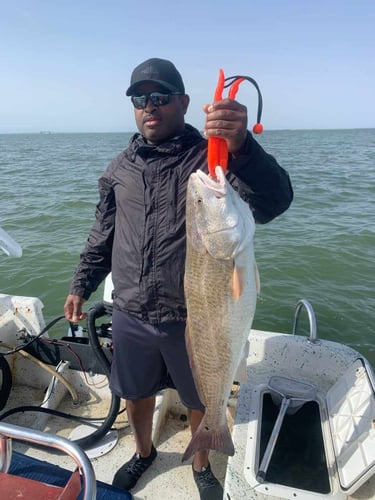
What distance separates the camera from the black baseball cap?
2354mm

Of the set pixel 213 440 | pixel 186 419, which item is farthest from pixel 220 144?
pixel 186 419

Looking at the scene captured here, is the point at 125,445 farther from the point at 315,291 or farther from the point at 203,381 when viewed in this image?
the point at 315,291

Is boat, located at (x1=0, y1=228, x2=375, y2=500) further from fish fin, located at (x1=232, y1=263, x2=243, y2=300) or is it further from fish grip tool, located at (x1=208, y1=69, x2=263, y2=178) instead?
fish grip tool, located at (x1=208, y1=69, x2=263, y2=178)

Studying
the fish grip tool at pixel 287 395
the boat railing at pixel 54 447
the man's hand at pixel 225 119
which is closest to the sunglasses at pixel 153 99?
the man's hand at pixel 225 119

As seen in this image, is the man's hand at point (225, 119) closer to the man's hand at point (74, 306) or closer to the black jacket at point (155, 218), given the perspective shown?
the black jacket at point (155, 218)

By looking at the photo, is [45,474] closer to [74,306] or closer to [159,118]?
[74,306]

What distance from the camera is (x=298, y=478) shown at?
8.84 feet

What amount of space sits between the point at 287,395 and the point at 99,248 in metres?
2.06

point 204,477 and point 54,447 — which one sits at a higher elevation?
point 54,447

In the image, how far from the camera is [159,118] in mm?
2408

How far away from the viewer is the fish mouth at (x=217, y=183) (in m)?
1.78

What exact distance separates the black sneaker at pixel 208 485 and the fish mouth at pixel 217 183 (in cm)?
242

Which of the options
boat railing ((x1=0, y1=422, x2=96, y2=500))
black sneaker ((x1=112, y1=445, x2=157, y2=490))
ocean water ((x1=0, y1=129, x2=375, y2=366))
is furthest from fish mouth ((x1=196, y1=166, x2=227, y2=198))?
ocean water ((x1=0, y1=129, x2=375, y2=366))

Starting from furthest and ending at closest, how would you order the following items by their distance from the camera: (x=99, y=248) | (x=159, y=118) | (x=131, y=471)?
(x=131, y=471)
(x=99, y=248)
(x=159, y=118)
